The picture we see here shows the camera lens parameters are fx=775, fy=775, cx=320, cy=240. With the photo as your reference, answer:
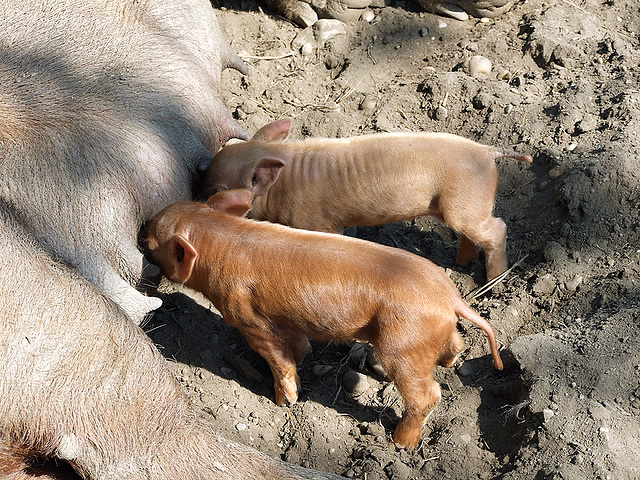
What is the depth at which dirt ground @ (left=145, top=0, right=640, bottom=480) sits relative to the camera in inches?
121

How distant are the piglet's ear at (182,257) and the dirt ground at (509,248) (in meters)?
0.57

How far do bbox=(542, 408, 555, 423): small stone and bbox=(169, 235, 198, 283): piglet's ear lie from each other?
152 cm

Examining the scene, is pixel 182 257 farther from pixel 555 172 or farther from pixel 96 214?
pixel 555 172

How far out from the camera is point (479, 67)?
187 inches

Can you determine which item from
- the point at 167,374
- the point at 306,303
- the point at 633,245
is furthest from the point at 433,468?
the point at 633,245

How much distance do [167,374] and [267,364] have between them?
72 centimetres

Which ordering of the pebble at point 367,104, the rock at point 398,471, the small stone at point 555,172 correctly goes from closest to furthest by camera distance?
1. the rock at point 398,471
2. the small stone at point 555,172
3. the pebble at point 367,104

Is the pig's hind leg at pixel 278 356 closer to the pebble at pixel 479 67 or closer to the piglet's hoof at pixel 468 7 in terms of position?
the pebble at pixel 479 67

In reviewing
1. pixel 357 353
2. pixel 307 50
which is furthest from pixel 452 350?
pixel 307 50

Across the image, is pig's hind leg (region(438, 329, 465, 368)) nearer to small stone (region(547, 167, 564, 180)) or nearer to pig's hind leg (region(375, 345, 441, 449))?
pig's hind leg (region(375, 345, 441, 449))

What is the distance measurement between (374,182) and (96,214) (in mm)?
1286

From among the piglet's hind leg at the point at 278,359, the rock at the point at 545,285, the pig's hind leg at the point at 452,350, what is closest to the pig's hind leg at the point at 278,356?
the piglet's hind leg at the point at 278,359

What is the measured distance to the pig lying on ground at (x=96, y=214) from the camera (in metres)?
2.81

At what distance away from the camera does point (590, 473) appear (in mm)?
2768
